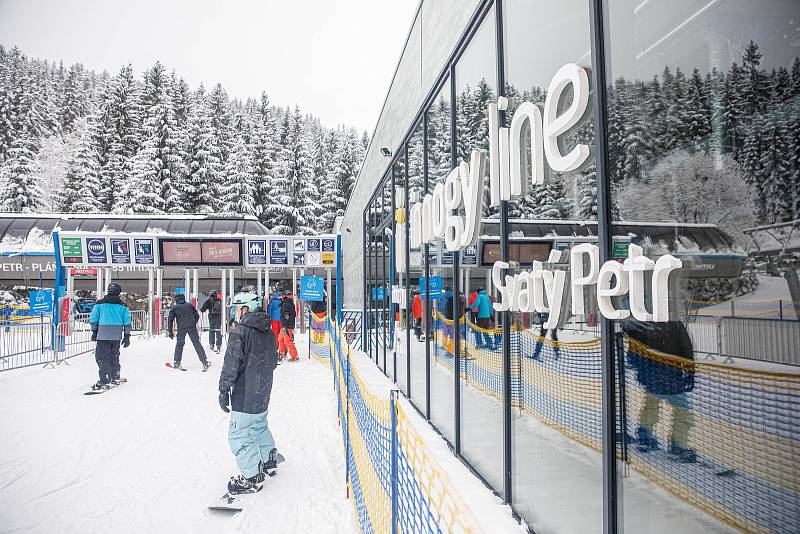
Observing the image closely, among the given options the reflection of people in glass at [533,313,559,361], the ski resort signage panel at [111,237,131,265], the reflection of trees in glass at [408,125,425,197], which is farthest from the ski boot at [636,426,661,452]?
the ski resort signage panel at [111,237,131,265]

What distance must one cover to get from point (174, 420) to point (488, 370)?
4925 mm

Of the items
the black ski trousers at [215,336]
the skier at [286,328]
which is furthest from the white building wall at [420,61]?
the black ski trousers at [215,336]

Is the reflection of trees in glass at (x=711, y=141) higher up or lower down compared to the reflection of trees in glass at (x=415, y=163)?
lower down

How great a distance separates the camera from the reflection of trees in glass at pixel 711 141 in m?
1.78

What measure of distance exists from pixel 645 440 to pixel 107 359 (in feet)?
32.3

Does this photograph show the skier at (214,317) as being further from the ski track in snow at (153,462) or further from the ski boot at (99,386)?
the ski boot at (99,386)

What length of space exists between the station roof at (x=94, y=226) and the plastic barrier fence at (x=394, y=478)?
942 inches

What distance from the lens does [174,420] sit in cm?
720

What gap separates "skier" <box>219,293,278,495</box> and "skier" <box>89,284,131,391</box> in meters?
5.90

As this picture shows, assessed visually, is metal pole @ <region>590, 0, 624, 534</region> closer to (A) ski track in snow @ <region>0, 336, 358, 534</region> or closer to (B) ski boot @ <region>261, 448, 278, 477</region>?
(A) ski track in snow @ <region>0, 336, 358, 534</region>

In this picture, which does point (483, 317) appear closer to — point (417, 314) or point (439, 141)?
point (439, 141)

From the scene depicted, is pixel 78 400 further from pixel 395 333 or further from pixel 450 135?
pixel 450 135

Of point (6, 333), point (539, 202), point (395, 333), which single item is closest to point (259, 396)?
point (539, 202)

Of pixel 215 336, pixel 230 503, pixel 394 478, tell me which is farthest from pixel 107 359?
pixel 394 478
